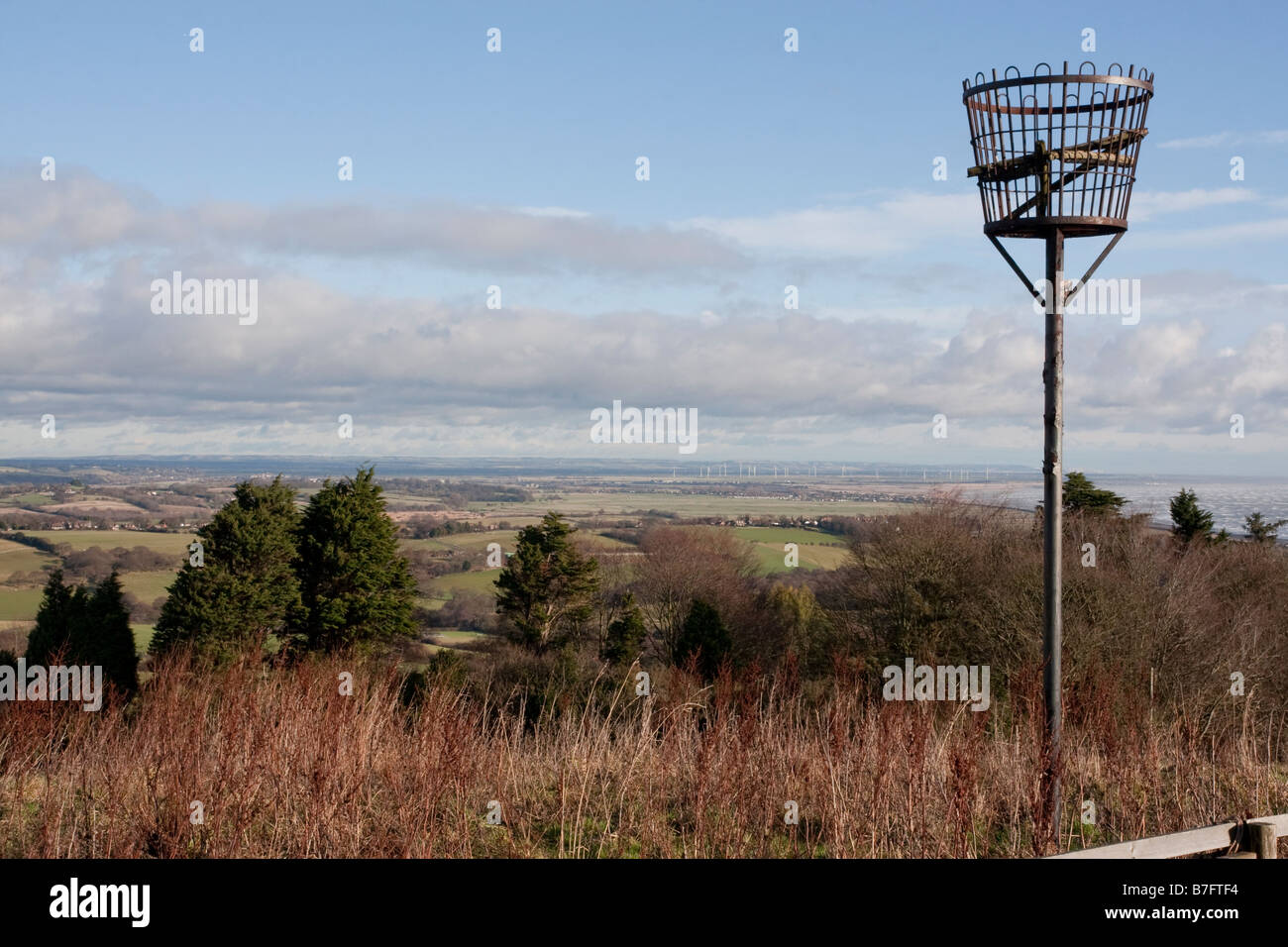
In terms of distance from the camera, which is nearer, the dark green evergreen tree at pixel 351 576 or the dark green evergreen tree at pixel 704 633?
the dark green evergreen tree at pixel 351 576

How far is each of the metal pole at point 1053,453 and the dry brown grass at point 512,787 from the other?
0.67 feet

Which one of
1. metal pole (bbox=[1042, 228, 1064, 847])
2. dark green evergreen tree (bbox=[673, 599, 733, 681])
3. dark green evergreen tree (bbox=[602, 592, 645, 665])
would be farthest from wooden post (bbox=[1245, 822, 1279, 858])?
dark green evergreen tree (bbox=[602, 592, 645, 665])

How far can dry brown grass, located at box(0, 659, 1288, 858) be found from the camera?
531 centimetres

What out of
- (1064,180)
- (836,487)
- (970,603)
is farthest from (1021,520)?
(836,487)

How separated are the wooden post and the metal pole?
4.93 ft

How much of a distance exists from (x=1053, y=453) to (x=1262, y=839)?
2.37m

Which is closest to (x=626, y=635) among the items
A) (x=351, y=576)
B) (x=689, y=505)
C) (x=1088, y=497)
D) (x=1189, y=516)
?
(x=351, y=576)

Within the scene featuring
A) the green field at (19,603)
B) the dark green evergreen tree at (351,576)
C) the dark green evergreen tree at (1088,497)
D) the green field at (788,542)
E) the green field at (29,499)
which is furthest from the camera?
the green field at (29,499)

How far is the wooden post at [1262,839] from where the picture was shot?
4.34 meters

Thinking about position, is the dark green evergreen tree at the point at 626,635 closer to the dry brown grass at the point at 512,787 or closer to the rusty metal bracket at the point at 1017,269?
the dry brown grass at the point at 512,787

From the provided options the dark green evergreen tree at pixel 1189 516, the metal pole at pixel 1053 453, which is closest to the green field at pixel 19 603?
the metal pole at pixel 1053 453

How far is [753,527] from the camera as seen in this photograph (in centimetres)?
5800

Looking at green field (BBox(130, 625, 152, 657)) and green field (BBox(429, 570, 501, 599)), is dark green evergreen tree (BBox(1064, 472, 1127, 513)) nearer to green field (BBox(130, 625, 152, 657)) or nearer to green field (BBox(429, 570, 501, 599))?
green field (BBox(429, 570, 501, 599))
